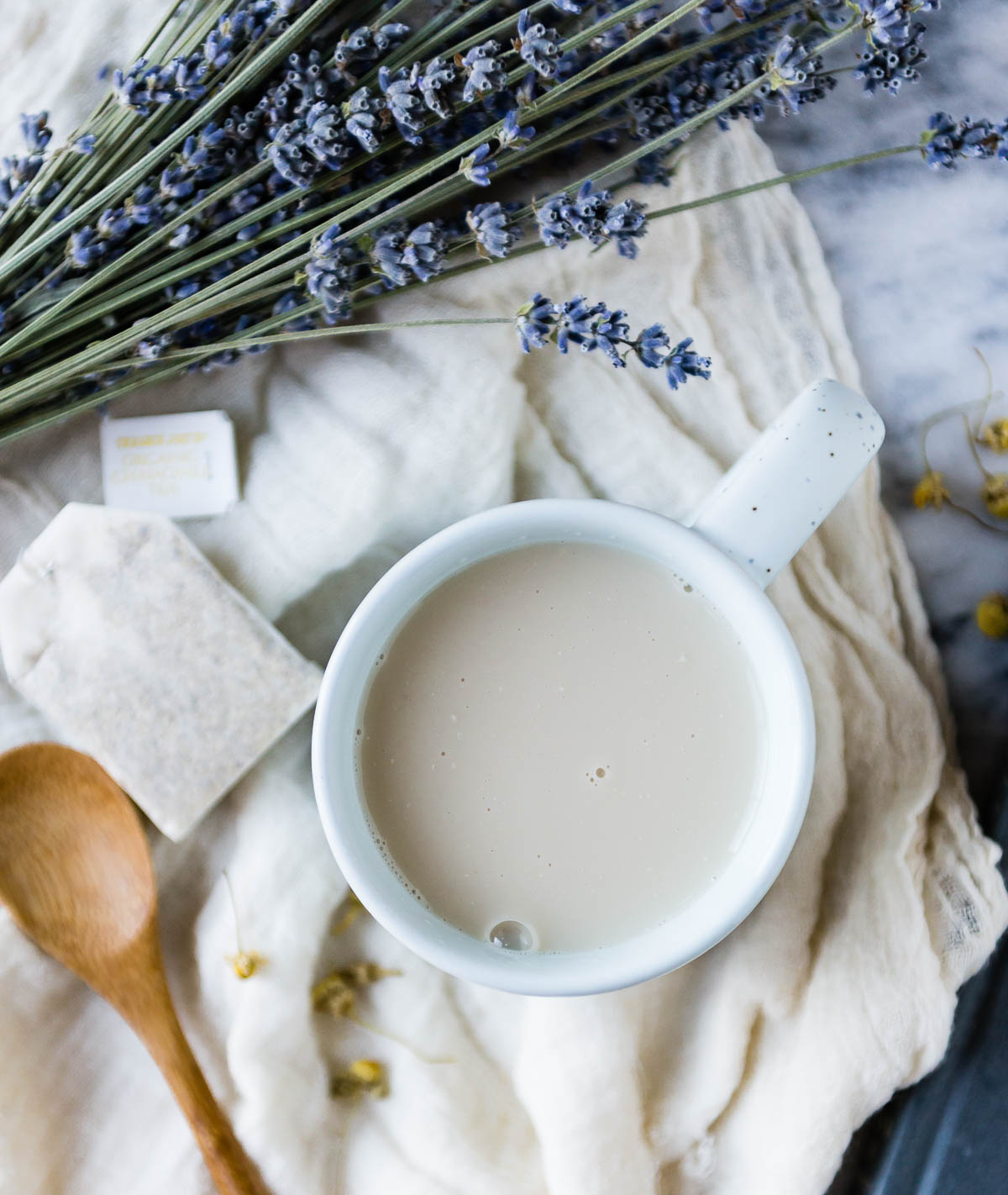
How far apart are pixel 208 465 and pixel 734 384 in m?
0.44

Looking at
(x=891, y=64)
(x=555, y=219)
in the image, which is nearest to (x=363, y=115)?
(x=555, y=219)

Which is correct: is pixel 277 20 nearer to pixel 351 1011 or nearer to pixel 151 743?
pixel 151 743

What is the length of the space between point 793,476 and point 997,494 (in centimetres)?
33

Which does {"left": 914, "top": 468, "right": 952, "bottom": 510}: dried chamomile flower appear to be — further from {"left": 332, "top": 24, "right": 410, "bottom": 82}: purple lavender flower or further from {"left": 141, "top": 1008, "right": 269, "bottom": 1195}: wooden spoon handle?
{"left": 141, "top": 1008, "right": 269, "bottom": 1195}: wooden spoon handle

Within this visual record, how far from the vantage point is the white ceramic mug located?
0.66 m

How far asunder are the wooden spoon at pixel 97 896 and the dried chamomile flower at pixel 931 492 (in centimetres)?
70

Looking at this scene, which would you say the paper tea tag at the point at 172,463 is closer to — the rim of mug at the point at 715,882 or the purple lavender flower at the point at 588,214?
the rim of mug at the point at 715,882

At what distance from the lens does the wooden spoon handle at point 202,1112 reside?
797 millimetres

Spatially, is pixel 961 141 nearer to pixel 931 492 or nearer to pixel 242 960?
pixel 931 492

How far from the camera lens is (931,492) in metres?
0.89

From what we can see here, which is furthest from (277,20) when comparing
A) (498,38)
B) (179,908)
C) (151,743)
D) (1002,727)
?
(1002,727)

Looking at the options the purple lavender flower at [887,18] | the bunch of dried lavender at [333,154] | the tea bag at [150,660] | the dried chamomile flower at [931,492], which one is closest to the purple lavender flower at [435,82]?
the bunch of dried lavender at [333,154]

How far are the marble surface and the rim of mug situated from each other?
0.92 feet

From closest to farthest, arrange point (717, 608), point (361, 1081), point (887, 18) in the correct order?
point (887, 18) → point (717, 608) → point (361, 1081)
